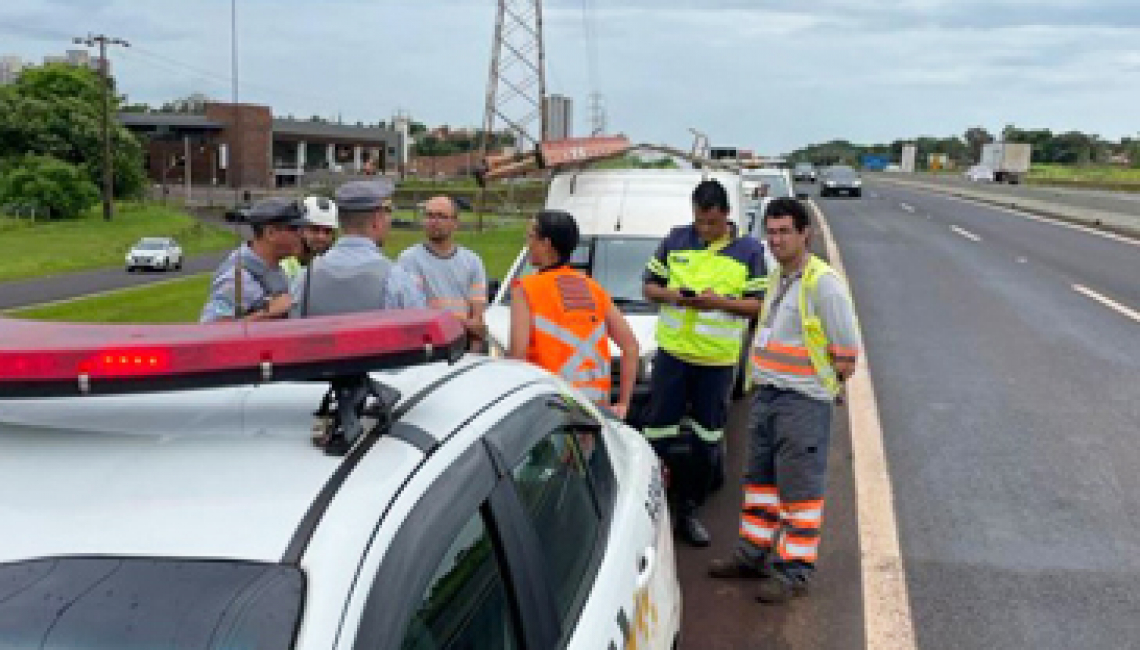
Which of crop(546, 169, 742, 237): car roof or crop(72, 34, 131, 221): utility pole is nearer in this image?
crop(546, 169, 742, 237): car roof

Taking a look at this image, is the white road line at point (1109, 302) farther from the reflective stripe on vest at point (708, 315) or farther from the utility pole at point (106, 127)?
the utility pole at point (106, 127)

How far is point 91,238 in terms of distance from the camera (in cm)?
5916

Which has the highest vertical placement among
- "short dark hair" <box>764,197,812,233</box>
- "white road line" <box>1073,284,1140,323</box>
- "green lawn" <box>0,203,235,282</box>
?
"short dark hair" <box>764,197,812,233</box>

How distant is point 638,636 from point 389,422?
1100mm

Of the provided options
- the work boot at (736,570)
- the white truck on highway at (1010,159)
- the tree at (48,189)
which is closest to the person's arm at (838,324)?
the work boot at (736,570)

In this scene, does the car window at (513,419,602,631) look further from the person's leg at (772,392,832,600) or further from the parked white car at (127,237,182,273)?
the parked white car at (127,237,182,273)

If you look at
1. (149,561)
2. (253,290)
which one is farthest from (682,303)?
(149,561)

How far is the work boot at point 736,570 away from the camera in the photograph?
16.8 ft

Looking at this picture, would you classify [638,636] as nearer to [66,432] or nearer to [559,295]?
[66,432]

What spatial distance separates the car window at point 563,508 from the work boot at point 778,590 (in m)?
2.07

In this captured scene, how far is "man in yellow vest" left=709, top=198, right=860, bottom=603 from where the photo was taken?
475 cm

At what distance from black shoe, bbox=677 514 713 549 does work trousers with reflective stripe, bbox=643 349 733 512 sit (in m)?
0.08

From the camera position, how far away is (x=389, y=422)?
208 cm

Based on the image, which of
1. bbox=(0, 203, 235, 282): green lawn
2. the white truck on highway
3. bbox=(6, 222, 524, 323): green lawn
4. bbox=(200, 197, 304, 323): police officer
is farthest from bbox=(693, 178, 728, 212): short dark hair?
the white truck on highway
